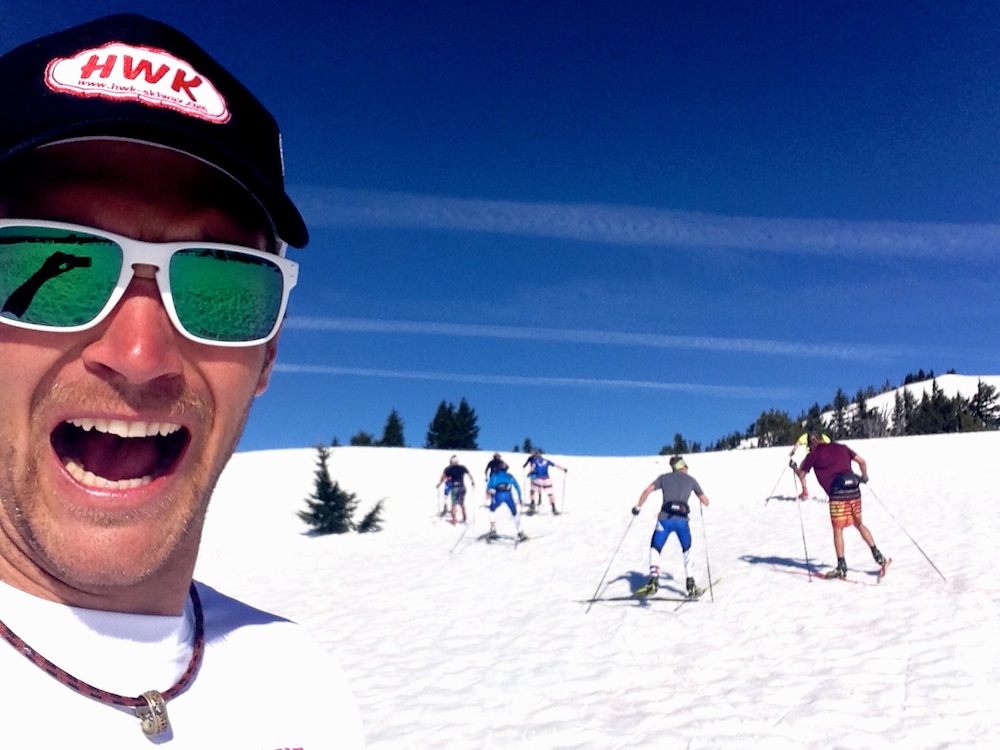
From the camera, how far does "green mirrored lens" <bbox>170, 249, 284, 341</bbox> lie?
133 centimetres

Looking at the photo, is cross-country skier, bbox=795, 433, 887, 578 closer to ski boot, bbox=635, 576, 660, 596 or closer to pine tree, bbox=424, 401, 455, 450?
ski boot, bbox=635, 576, 660, 596

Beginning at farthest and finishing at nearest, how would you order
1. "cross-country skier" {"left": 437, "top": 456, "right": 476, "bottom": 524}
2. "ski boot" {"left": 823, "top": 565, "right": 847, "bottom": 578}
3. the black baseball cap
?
"cross-country skier" {"left": 437, "top": 456, "right": 476, "bottom": 524} < "ski boot" {"left": 823, "top": 565, "right": 847, "bottom": 578} < the black baseball cap

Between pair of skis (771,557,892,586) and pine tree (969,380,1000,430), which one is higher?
pine tree (969,380,1000,430)

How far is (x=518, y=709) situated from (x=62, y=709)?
6414 mm

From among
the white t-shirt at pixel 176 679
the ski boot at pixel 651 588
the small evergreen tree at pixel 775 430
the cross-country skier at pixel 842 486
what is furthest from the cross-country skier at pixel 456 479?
the small evergreen tree at pixel 775 430

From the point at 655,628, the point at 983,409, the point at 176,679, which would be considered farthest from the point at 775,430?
the point at 176,679

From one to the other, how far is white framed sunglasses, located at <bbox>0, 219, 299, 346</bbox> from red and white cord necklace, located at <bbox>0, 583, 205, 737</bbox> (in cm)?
56

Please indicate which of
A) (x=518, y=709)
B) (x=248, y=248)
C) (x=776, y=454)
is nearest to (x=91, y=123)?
(x=248, y=248)

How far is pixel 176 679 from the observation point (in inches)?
57.9

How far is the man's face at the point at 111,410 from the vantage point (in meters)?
1.18

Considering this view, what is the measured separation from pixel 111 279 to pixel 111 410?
236 millimetres

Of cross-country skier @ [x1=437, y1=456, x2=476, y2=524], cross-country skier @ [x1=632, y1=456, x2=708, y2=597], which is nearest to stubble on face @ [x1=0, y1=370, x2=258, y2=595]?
cross-country skier @ [x1=632, y1=456, x2=708, y2=597]

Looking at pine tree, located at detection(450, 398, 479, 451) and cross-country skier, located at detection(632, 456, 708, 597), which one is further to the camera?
pine tree, located at detection(450, 398, 479, 451)

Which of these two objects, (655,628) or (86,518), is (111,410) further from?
(655,628)
